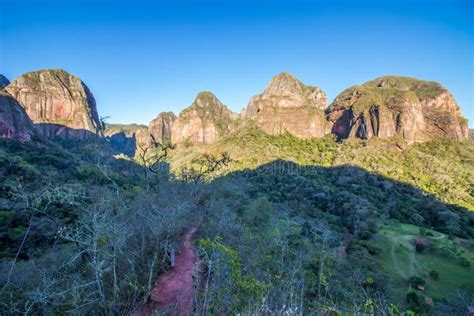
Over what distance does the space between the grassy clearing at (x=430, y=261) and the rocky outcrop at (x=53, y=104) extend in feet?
315

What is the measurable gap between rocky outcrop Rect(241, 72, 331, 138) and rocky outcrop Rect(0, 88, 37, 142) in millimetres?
66559

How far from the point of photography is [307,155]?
243 feet

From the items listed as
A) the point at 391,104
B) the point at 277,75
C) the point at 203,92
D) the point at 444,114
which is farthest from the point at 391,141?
the point at 203,92

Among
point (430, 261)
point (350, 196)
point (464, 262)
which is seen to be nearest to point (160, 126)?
point (350, 196)

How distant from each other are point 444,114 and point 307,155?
4651 centimetres

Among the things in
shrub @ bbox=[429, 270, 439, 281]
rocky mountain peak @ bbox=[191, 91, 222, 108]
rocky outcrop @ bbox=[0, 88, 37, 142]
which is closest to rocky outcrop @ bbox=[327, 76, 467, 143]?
rocky mountain peak @ bbox=[191, 91, 222, 108]

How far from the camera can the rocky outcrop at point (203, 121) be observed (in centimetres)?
10833

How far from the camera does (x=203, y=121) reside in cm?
11112

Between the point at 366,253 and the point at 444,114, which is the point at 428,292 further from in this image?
the point at 444,114

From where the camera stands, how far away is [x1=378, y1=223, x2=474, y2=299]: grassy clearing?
22.8 metres

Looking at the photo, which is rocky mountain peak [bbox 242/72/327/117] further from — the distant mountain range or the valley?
the valley

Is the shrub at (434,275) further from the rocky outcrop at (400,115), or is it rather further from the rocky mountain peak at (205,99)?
the rocky mountain peak at (205,99)

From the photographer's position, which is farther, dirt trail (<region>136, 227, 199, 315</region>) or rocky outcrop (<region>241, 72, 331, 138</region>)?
rocky outcrop (<region>241, 72, 331, 138</region>)

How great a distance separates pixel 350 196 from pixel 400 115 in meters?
47.6
